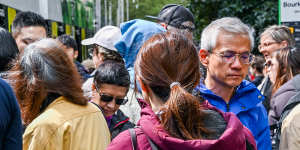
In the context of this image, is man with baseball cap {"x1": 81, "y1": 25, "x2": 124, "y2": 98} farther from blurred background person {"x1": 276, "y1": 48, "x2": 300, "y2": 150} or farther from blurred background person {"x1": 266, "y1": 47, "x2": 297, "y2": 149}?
blurred background person {"x1": 276, "y1": 48, "x2": 300, "y2": 150}

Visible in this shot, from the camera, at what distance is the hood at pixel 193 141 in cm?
178

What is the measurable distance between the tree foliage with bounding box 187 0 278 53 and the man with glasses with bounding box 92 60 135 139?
7939mm

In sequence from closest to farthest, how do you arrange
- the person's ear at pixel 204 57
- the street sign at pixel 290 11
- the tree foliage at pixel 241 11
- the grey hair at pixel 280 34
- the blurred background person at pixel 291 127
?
1. the blurred background person at pixel 291 127
2. the person's ear at pixel 204 57
3. the grey hair at pixel 280 34
4. the street sign at pixel 290 11
5. the tree foliage at pixel 241 11

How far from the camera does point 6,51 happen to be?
119 inches

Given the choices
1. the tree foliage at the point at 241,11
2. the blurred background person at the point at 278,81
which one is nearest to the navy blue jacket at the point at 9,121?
the blurred background person at the point at 278,81

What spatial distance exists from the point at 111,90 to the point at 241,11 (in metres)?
8.41

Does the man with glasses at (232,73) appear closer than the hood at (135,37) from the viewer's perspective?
Yes

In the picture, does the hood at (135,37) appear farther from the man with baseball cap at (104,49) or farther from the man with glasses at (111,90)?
the man with baseball cap at (104,49)

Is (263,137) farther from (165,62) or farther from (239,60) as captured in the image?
(165,62)

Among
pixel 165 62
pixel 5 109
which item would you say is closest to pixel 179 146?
pixel 165 62

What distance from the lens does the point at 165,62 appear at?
1.93 m

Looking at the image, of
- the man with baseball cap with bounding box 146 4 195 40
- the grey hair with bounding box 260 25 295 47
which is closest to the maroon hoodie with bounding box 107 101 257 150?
the man with baseball cap with bounding box 146 4 195 40

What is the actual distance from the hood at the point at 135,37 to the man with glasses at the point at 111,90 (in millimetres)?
284

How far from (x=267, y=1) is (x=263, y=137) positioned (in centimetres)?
902
